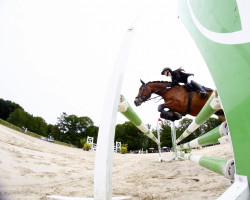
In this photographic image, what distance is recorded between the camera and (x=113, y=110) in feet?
1.99

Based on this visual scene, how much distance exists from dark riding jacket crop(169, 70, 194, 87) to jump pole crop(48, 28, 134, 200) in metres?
2.09

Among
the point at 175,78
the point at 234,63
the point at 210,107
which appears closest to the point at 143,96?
the point at 175,78

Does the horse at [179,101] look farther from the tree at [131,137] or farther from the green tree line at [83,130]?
the tree at [131,137]

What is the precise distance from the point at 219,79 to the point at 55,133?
32.0 m

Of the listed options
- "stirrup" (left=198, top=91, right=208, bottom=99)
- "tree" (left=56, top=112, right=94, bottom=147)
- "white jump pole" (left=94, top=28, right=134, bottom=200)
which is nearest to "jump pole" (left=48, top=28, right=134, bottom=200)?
"white jump pole" (left=94, top=28, right=134, bottom=200)

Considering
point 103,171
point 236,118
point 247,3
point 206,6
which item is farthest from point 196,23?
point 103,171

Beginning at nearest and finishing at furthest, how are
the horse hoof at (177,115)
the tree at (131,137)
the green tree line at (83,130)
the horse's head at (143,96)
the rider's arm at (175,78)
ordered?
1. the horse hoof at (177,115)
2. the rider's arm at (175,78)
3. the horse's head at (143,96)
4. the green tree line at (83,130)
5. the tree at (131,137)

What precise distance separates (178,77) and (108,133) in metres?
2.39

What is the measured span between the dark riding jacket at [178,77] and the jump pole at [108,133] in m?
2.09

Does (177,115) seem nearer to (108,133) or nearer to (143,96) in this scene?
(143,96)

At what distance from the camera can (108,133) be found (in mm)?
573

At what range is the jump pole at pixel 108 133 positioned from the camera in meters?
0.50

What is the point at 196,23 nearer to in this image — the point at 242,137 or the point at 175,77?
the point at 242,137

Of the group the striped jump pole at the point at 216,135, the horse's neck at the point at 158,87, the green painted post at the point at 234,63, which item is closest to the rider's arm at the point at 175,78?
the horse's neck at the point at 158,87
